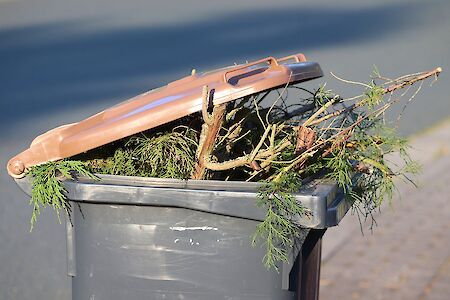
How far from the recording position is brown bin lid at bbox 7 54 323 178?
2.77 m

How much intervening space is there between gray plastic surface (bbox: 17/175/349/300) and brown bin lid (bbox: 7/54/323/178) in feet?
0.51

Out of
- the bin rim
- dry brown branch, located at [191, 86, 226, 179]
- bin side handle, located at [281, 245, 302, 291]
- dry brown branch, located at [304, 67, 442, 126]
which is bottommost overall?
bin side handle, located at [281, 245, 302, 291]

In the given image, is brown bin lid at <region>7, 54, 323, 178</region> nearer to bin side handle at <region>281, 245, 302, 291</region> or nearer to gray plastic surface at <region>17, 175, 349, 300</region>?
gray plastic surface at <region>17, 175, 349, 300</region>

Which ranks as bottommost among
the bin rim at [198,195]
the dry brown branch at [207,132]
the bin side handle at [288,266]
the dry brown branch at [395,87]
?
the bin side handle at [288,266]

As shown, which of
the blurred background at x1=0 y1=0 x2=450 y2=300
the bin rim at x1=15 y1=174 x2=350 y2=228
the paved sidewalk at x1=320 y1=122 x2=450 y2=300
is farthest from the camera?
the blurred background at x1=0 y1=0 x2=450 y2=300

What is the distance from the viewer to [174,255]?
2.76 m

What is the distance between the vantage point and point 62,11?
683 inches

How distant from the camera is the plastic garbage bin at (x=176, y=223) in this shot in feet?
8.84

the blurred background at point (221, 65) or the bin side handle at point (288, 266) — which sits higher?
the blurred background at point (221, 65)

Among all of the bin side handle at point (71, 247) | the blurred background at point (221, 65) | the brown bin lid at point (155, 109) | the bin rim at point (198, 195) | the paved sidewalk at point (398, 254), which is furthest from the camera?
the blurred background at point (221, 65)

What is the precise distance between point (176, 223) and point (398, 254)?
343cm

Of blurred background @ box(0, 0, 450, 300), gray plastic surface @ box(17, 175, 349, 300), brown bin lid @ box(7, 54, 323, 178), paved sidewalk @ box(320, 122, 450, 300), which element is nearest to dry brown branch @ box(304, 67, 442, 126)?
brown bin lid @ box(7, 54, 323, 178)

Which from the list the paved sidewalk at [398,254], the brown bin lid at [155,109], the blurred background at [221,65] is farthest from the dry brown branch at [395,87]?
the paved sidewalk at [398,254]

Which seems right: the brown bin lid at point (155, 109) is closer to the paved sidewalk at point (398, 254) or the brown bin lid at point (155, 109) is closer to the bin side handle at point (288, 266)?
the bin side handle at point (288, 266)
